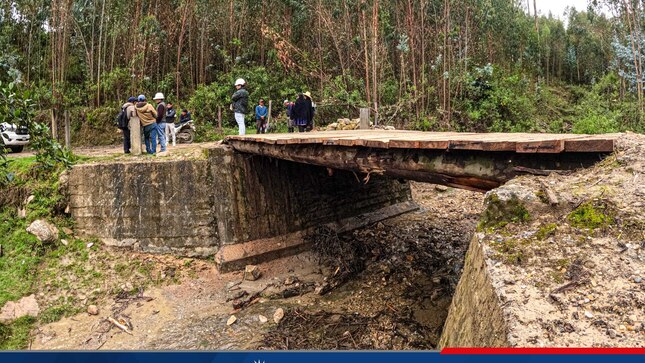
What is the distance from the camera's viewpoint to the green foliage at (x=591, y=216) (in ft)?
9.26

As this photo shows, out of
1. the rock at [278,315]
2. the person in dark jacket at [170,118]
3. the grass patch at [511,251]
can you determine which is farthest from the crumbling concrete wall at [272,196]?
the grass patch at [511,251]

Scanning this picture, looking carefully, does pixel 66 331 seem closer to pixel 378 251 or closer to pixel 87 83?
pixel 378 251

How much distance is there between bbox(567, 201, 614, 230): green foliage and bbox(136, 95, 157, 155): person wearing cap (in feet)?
27.5

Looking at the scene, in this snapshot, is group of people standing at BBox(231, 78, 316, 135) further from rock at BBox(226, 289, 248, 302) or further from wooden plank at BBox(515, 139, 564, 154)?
wooden plank at BBox(515, 139, 564, 154)

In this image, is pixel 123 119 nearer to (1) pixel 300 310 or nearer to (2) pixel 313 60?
(1) pixel 300 310

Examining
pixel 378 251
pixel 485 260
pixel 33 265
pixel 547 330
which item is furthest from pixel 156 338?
pixel 547 330

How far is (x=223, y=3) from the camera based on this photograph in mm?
18844

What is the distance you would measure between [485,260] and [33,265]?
26.0 ft

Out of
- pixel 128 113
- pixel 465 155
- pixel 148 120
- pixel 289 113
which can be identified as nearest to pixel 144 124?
pixel 148 120

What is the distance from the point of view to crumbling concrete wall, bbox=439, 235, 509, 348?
95.0 inches

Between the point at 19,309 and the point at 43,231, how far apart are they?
61.3 inches

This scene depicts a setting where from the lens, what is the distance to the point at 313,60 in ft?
58.0

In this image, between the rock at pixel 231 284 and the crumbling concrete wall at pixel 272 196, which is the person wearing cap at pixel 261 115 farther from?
the rock at pixel 231 284

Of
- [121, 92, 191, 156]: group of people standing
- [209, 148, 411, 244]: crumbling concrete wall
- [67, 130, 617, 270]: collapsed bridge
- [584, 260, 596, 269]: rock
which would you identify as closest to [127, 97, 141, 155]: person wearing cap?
[121, 92, 191, 156]: group of people standing
